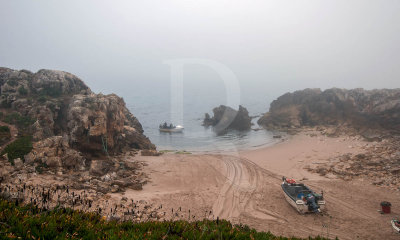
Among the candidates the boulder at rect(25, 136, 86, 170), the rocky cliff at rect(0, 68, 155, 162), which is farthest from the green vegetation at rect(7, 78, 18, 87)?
the boulder at rect(25, 136, 86, 170)

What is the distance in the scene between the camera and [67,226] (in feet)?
14.8

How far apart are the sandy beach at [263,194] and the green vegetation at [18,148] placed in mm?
6336

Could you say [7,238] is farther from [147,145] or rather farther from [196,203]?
[147,145]

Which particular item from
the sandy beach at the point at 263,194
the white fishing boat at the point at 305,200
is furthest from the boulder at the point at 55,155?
the white fishing boat at the point at 305,200

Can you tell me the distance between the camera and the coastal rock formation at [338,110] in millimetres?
29109

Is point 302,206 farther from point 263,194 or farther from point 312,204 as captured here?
point 263,194

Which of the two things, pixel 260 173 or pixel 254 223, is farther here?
pixel 260 173

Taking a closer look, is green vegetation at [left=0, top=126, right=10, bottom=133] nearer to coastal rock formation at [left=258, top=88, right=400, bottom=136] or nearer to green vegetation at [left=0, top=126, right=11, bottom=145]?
green vegetation at [left=0, top=126, right=11, bottom=145]

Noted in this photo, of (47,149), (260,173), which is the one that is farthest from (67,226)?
(260,173)

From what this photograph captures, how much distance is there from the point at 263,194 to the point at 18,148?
15253mm

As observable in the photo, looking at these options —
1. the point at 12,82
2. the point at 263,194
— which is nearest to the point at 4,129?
the point at 12,82

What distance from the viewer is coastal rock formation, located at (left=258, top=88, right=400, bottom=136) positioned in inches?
1146

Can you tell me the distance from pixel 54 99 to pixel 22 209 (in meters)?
18.5

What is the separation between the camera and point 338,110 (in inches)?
1441
